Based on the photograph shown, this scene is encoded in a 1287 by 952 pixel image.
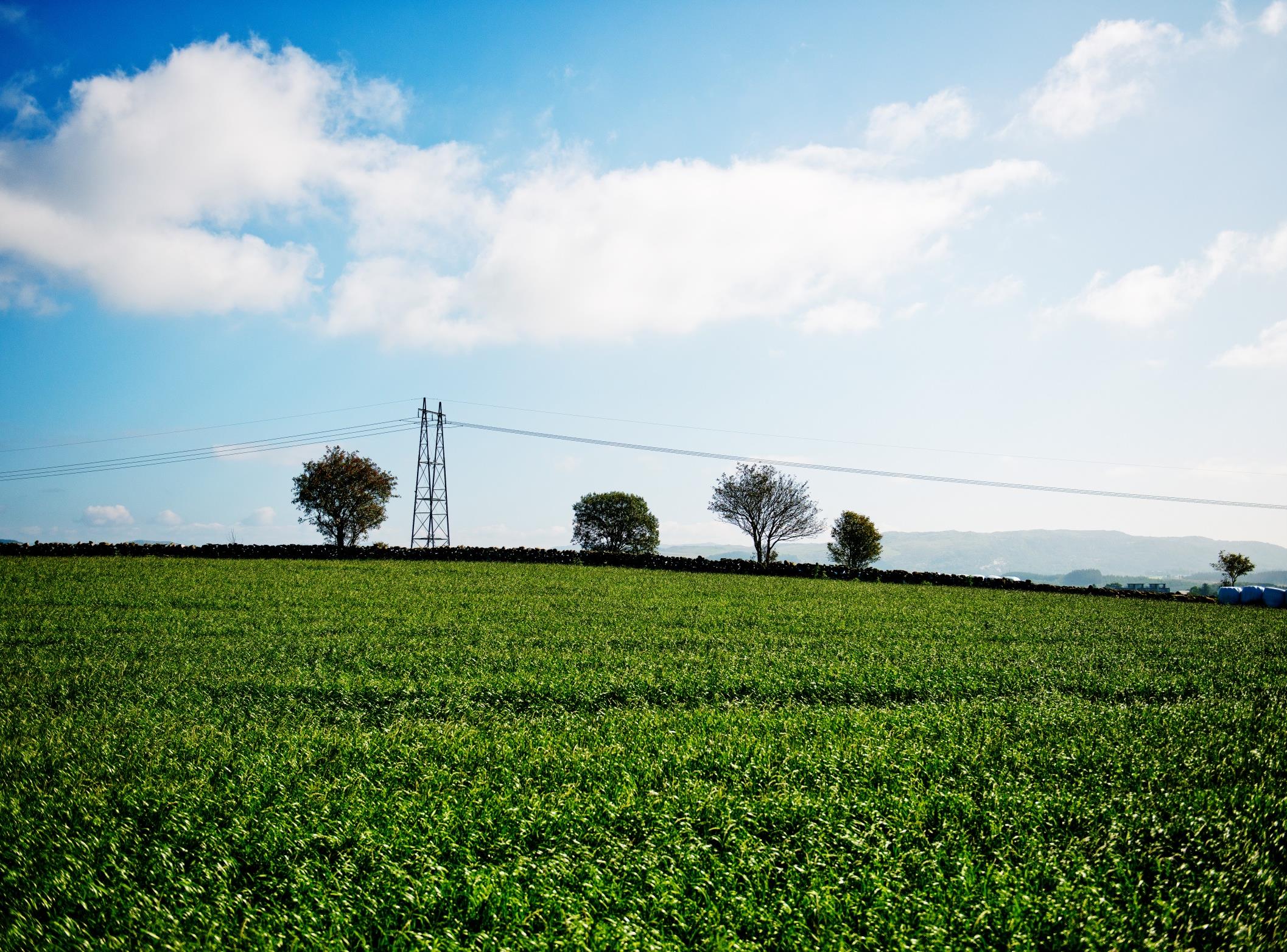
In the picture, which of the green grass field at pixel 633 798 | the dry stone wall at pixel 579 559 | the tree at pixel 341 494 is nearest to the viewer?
the green grass field at pixel 633 798

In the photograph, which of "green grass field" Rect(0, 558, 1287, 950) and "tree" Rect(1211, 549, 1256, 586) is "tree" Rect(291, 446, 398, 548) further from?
"tree" Rect(1211, 549, 1256, 586)

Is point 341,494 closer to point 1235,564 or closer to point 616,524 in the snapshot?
point 616,524

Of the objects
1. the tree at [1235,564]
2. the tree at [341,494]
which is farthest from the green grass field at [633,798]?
the tree at [1235,564]

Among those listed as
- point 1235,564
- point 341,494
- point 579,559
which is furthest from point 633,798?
point 1235,564

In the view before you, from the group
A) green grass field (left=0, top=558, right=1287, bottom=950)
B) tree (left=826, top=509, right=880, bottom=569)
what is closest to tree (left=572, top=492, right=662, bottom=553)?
tree (left=826, top=509, right=880, bottom=569)

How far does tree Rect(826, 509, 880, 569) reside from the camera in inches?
3644

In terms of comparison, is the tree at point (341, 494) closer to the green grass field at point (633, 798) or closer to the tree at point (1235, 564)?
the green grass field at point (633, 798)

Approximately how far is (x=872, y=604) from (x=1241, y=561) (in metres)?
96.5

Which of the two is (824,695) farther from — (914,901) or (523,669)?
(914,901)

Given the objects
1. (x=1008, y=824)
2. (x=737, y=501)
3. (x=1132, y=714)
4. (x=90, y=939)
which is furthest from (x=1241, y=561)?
(x=90, y=939)

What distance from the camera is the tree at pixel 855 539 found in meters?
92.6

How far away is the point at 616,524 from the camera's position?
91.3 m

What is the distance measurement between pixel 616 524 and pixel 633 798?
279 feet

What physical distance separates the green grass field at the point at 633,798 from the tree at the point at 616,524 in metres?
74.7
